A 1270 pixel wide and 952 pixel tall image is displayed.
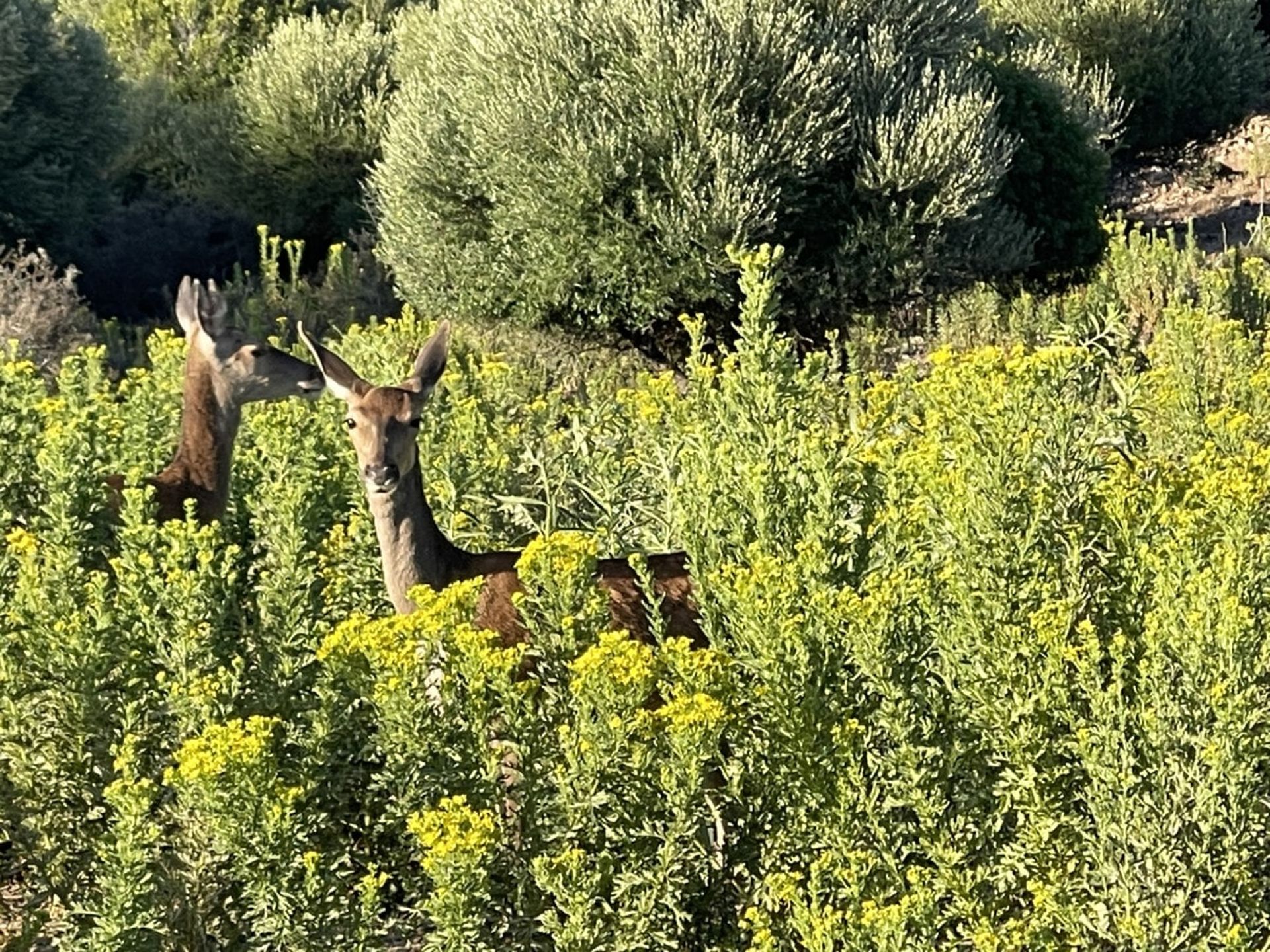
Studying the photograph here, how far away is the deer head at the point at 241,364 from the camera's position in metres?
8.70

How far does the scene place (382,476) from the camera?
233 inches

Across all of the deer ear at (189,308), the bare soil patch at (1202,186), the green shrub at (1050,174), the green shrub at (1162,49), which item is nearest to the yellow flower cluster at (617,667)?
the deer ear at (189,308)

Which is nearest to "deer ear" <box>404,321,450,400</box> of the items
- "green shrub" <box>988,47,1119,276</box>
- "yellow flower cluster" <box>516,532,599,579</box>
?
"yellow flower cluster" <box>516,532,599,579</box>

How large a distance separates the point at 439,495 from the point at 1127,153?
68.4 feet

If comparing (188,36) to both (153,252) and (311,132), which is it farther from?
(153,252)

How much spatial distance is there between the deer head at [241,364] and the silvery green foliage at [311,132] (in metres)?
12.5

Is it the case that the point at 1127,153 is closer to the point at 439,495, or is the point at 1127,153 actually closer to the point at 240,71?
the point at 240,71

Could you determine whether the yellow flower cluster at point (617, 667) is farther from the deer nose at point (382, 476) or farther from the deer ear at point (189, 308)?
the deer ear at point (189, 308)

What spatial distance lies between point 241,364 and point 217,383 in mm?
172

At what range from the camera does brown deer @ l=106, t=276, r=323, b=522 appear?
8.06 meters

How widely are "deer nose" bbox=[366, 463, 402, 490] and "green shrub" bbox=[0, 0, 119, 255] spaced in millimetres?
13815

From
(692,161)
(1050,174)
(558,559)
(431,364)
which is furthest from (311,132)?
(558,559)

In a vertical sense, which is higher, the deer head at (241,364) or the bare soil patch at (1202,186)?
the bare soil patch at (1202,186)

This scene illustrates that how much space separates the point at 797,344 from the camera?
1446cm
